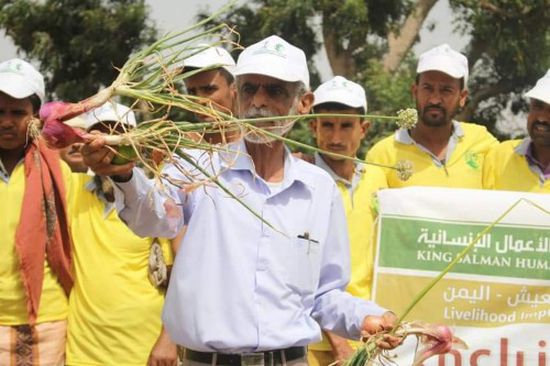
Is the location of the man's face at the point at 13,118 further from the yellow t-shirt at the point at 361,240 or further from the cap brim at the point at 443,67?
the cap brim at the point at 443,67

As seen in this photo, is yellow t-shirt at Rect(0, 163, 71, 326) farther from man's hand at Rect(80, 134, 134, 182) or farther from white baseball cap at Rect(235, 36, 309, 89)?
man's hand at Rect(80, 134, 134, 182)

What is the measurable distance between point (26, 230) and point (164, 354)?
2.80ft

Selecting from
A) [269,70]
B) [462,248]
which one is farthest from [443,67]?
[269,70]

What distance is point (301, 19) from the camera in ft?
51.6

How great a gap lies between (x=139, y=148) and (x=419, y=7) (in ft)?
47.2

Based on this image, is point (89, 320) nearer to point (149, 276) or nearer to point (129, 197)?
point (149, 276)

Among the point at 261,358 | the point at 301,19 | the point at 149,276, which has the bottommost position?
the point at 261,358

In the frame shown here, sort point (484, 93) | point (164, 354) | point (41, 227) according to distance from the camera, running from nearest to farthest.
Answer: point (164, 354) → point (41, 227) → point (484, 93)

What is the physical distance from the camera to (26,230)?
5297mm

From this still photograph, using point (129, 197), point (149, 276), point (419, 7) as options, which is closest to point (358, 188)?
point (149, 276)

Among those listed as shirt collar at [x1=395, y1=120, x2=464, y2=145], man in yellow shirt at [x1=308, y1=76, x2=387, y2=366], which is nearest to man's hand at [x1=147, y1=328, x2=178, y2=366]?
man in yellow shirt at [x1=308, y1=76, x2=387, y2=366]

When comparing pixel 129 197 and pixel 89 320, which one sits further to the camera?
pixel 89 320

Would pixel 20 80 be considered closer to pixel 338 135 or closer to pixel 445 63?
pixel 338 135

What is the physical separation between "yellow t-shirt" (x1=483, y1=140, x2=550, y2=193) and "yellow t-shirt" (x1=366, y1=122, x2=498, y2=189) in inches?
3.0
